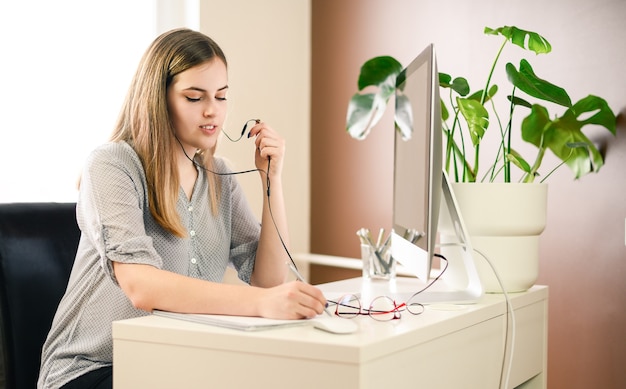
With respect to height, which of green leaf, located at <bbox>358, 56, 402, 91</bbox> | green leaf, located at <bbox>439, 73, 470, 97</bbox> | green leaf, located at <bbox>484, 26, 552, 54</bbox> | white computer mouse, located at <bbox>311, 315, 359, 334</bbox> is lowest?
white computer mouse, located at <bbox>311, 315, 359, 334</bbox>

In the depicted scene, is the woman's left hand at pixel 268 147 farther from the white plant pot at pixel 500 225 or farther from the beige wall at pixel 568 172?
the beige wall at pixel 568 172

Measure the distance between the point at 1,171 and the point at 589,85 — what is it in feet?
5.76

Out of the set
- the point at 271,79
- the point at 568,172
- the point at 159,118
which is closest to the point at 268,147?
the point at 159,118

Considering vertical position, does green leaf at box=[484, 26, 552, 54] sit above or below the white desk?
Answer: above

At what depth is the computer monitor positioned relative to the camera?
4.29 feet

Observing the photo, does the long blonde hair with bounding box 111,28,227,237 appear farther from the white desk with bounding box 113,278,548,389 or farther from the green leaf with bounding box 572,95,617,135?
the green leaf with bounding box 572,95,617,135

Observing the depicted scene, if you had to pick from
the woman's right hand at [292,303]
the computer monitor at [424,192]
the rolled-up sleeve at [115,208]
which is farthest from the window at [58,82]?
the woman's right hand at [292,303]

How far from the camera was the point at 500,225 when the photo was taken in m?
1.60

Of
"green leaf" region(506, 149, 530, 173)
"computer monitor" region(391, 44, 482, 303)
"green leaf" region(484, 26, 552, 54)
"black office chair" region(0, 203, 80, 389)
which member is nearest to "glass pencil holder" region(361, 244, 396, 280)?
"computer monitor" region(391, 44, 482, 303)

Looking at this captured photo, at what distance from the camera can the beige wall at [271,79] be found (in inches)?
106

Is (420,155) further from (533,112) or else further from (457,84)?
(533,112)

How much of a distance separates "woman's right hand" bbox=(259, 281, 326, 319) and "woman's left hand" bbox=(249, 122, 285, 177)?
23.4 inches

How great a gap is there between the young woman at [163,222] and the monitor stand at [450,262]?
28 centimetres

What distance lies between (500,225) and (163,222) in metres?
0.73
